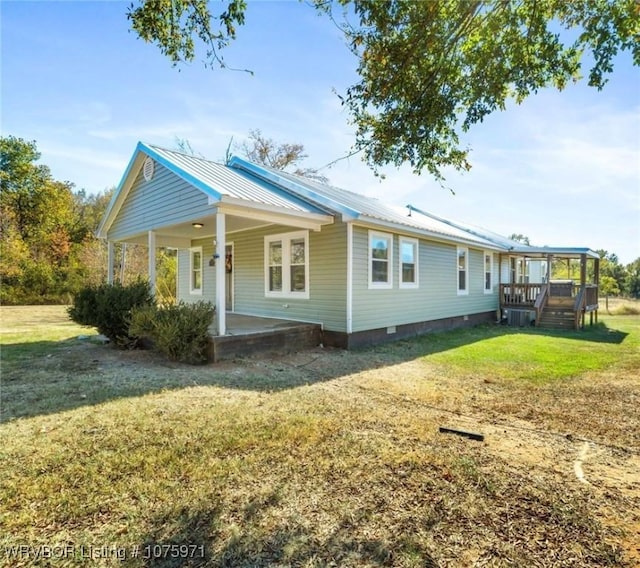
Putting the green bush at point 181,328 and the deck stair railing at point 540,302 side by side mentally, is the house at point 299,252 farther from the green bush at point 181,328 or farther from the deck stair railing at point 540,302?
the green bush at point 181,328

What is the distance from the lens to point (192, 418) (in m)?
4.07

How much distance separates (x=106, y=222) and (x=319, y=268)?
7380mm

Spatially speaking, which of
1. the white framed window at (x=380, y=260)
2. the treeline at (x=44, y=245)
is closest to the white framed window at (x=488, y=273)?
the white framed window at (x=380, y=260)

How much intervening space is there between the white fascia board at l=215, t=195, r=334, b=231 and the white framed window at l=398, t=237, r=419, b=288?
101 inches

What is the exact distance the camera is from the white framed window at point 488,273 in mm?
14828

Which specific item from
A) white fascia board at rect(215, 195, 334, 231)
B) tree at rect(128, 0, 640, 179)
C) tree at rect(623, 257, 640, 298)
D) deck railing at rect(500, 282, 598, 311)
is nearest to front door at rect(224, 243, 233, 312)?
white fascia board at rect(215, 195, 334, 231)

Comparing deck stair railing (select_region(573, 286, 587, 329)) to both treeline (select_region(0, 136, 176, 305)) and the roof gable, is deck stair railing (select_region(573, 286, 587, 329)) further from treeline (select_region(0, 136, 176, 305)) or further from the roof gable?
treeline (select_region(0, 136, 176, 305))

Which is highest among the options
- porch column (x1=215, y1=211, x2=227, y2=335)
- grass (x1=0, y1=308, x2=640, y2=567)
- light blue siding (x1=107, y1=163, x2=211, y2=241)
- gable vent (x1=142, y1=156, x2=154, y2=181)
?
gable vent (x1=142, y1=156, x2=154, y2=181)

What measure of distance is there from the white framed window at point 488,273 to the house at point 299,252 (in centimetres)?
84

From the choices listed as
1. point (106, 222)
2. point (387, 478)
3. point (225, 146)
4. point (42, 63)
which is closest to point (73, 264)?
point (225, 146)

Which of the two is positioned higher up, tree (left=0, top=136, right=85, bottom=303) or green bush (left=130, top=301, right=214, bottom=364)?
tree (left=0, top=136, right=85, bottom=303)

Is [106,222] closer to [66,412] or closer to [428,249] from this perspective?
[66,412]

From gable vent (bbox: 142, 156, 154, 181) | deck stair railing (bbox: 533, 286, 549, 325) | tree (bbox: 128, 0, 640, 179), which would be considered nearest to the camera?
tree (bbox: 128, 0, 640, 179)

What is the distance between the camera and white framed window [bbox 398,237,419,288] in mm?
10259
